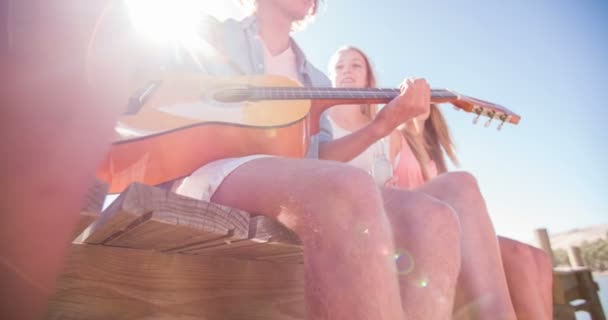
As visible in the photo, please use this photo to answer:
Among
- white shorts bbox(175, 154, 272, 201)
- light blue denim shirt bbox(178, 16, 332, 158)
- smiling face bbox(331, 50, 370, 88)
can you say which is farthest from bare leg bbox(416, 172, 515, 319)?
smiling face bbox(331, 50, 370, 88)

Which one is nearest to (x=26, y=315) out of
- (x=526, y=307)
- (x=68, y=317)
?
(x=68, y=317)

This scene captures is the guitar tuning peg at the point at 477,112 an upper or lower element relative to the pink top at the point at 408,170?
upper

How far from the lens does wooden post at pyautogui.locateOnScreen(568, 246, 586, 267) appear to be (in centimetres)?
529

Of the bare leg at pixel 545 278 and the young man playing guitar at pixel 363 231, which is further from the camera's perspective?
the bare leg at pixel 545 278

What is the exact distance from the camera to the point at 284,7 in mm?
1961

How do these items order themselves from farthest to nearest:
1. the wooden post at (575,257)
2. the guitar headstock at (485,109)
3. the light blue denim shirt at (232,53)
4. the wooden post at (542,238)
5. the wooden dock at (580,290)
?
1. the wooden post at (575,257)
2. the wooden post at (542,238)
3. the wooden dock at (580,290)
4. the guitar headstock at (485,109)
5. the light blue denim shirt at (232,53)

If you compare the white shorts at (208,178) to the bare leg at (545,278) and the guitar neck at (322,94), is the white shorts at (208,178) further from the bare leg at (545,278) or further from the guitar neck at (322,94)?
the bare leg at (545,278)

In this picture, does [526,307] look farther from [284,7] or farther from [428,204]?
[284,7]

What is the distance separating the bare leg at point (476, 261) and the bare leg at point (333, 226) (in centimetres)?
55

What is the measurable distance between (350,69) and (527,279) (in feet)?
6.50

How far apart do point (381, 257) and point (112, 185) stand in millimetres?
826

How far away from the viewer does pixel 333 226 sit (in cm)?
78

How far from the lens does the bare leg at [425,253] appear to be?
932mm

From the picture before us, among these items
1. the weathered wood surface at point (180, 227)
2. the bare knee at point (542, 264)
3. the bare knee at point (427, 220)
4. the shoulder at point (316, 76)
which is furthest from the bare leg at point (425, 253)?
the shoulder at point (316, 76)
